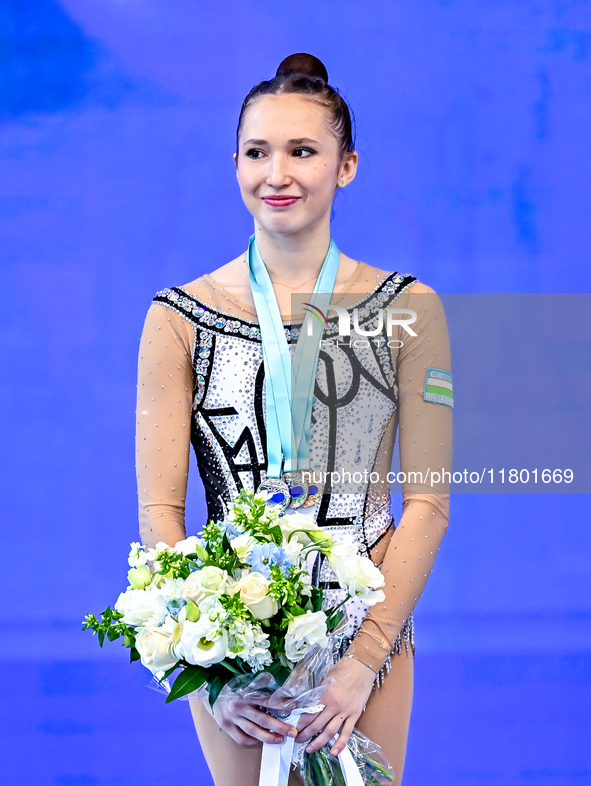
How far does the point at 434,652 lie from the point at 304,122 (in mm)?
2868

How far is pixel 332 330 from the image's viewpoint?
2.19 metres

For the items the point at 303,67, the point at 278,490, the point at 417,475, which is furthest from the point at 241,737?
the point at 303,67

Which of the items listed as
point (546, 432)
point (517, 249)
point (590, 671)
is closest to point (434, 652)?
point (590, 671)

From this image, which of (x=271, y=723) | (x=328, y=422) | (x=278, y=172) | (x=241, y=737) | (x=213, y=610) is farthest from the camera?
(x=328, y=422)

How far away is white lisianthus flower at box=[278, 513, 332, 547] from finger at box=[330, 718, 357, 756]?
373 mm

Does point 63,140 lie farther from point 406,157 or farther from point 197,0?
point 406,157

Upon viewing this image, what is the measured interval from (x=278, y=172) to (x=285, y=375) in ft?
1.30

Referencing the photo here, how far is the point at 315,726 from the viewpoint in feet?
5.91

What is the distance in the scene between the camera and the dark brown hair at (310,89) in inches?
83.4

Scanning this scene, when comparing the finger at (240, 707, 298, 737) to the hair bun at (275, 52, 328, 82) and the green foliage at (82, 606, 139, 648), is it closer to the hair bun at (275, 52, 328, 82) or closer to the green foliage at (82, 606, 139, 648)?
the green foliage at (82, 606, 139, 648)

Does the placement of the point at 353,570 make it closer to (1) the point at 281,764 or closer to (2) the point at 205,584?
(2) the point at 205,584

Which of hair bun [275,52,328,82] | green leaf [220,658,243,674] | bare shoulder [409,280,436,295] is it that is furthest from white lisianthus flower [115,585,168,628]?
hair bun [275,52,328,82]

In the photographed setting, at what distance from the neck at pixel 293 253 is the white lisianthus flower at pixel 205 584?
804mm

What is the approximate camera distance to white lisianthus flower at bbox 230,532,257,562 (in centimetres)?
160
